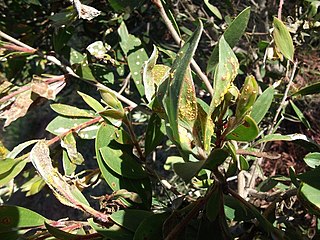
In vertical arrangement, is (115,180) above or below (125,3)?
below

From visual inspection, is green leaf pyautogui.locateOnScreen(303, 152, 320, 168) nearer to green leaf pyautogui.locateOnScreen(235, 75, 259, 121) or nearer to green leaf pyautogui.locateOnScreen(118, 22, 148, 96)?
green leaf pyautogui.locateOnScreen(235, 75, 259, 121)

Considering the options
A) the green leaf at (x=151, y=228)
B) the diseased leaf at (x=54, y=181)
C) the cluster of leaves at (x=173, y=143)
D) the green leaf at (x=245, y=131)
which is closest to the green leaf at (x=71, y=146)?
the cluster of leaves at (x=173, y=143)

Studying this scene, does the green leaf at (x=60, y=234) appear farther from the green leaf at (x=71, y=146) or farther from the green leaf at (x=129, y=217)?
the green leaf at (x=71, y=146)

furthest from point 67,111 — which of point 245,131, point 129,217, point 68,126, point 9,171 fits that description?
point 245,131

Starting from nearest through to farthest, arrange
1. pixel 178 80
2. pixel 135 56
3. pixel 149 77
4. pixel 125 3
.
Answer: pixel 178 80, pixel 149 77, pixel 125 3, pixel 135 56

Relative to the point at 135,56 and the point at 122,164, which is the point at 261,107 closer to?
the point at 122,164

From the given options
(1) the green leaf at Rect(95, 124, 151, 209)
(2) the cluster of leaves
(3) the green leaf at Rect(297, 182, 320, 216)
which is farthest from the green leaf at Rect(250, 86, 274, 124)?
(1) the green leaf at Rect(95, 124, 151, 209)
